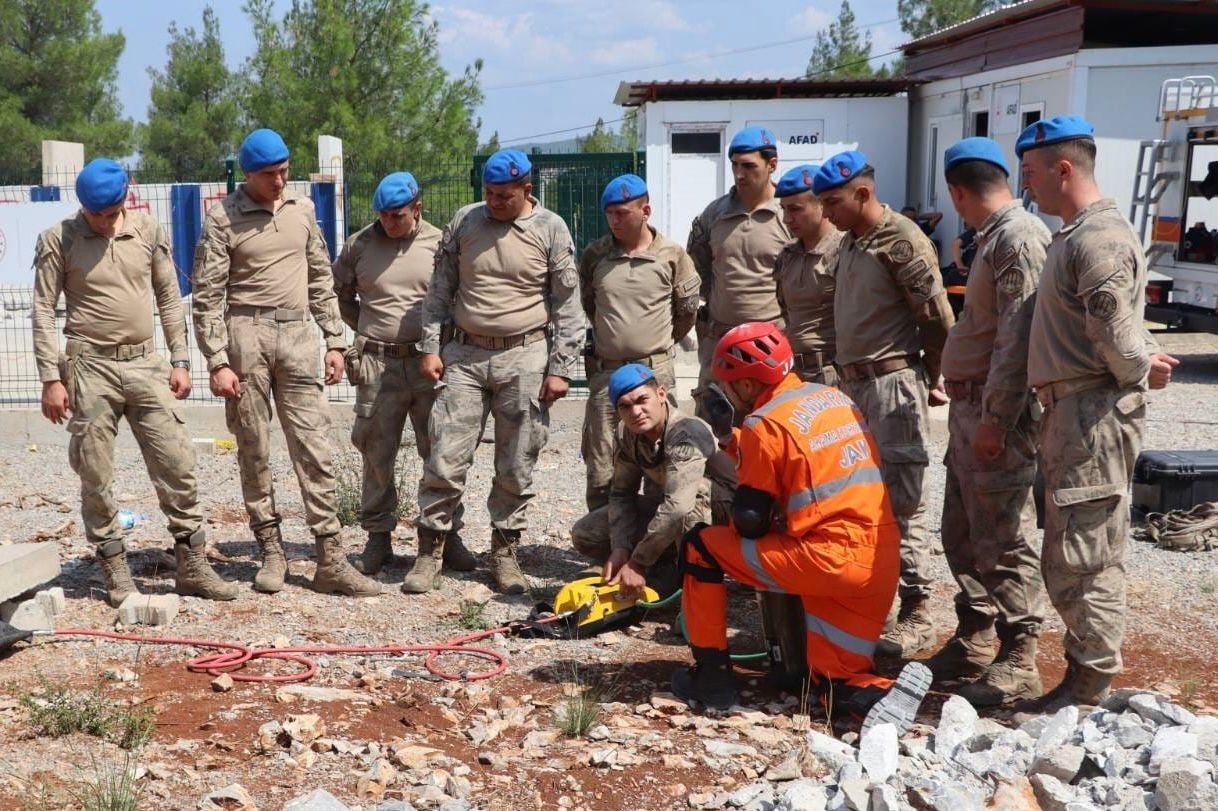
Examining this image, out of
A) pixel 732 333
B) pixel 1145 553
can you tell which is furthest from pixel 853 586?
pixel 1145 553

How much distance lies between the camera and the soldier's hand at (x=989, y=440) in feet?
15.9

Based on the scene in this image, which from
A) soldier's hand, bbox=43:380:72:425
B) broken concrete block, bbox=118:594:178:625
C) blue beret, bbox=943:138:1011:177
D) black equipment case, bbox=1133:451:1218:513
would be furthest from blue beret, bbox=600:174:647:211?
black equipment case, bbox=1133:451:1218:513

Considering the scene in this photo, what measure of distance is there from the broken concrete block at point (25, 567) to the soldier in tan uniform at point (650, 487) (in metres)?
2.59

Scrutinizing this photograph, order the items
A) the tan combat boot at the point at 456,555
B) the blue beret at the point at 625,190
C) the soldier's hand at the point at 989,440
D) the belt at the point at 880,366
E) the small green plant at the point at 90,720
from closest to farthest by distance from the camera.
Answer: the small green plant at the point at 90,720 → the soldier's hand at the point at 989,440 → the belt at the point at 880,366 → the blue beret at the point at 625,190 → the tan combat boot at the point at 456,555

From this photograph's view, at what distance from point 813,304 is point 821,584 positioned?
6.21ft

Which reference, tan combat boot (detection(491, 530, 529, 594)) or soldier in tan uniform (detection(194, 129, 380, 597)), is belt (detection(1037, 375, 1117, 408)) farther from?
soldier in tan uniform (detection(194, 129, 380, 597))

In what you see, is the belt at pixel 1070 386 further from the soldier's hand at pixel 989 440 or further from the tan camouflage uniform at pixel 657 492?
the tan camouflage uniform at pixel 657 492

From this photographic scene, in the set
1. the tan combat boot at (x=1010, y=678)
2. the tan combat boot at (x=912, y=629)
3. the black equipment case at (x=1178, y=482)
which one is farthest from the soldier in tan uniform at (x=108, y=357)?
the black equipment case at (x=1178, y=482)

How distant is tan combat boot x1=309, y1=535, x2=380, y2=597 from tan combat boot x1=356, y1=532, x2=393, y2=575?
0.42 meters

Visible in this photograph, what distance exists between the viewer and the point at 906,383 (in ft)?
18.3

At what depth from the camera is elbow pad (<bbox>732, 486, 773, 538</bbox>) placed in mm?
4781

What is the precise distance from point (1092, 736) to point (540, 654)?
2497mm

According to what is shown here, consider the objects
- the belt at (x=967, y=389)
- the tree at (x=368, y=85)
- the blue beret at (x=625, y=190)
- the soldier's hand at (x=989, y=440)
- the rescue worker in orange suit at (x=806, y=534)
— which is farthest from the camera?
the tree at (x=368, y=85)

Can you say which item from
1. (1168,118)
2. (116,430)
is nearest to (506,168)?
(116,430)
